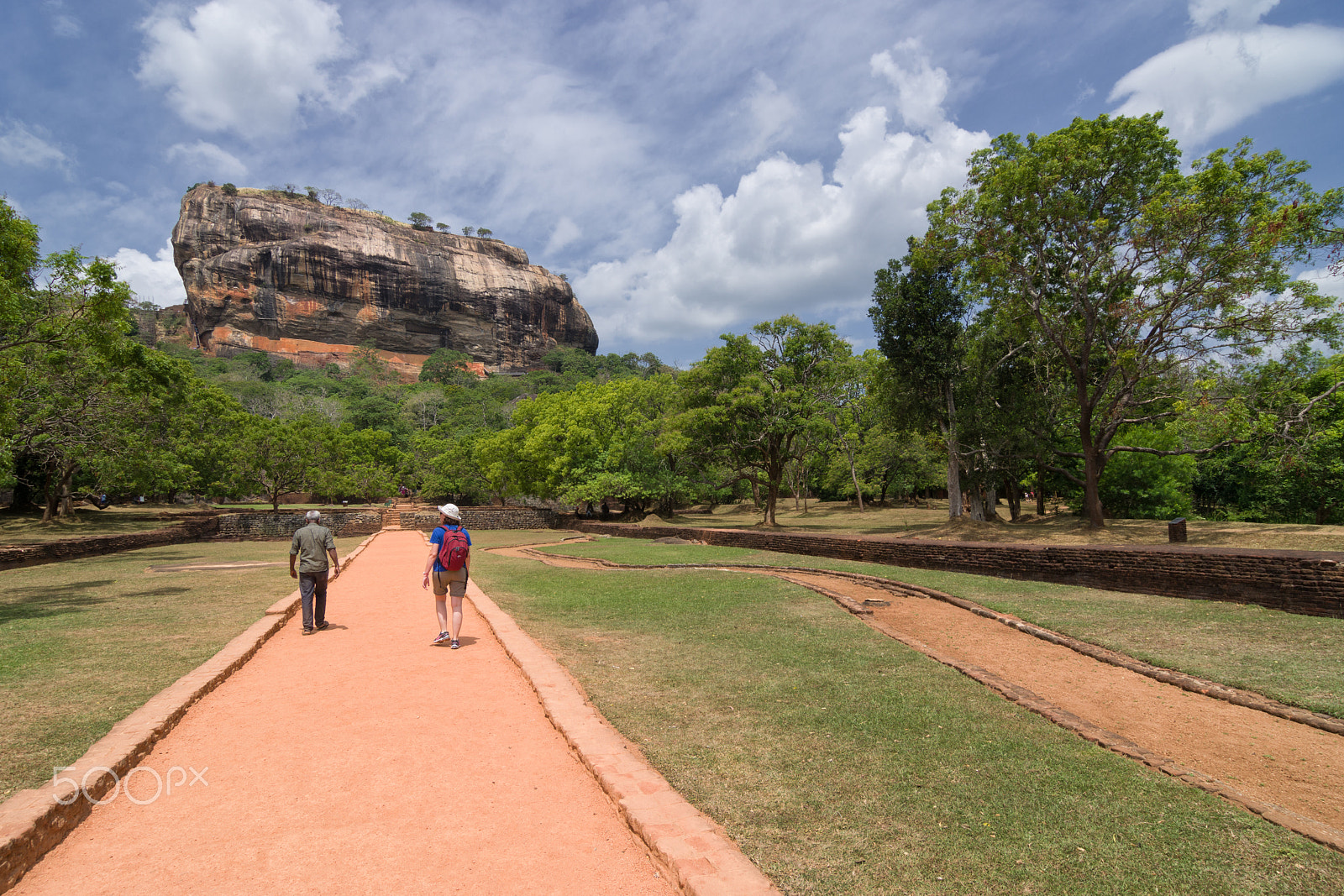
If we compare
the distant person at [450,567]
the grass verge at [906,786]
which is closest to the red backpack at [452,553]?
the distant person at [450,567]

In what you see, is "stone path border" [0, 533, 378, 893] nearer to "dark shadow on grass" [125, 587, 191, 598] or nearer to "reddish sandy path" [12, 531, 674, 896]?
"reddish sandy path" [12, 531, 674, 896]

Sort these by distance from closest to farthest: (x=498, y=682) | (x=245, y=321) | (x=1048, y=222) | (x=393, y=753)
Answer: (x=393, y=753)
(x=498, y=682)
(x=1048, y=222)
(x=245, y=321)

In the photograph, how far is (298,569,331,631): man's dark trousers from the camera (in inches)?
306

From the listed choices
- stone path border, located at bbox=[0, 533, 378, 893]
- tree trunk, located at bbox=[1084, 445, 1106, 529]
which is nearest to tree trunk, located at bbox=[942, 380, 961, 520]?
tree trunk, located at bbox=[1084, 445, 1106, 529]

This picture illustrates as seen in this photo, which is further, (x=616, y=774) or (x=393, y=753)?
(x=393, y=753)

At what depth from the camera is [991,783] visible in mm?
3590

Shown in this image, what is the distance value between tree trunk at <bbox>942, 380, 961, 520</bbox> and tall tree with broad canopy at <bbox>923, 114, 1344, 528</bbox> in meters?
3.29

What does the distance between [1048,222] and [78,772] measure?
2271 cm

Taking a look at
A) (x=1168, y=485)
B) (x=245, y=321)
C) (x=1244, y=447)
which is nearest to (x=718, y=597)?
(x=1244, y=447)

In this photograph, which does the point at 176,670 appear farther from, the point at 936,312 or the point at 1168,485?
the point at 1168,485

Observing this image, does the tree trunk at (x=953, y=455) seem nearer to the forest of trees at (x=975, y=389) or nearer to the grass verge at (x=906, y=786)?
the forest of trees at (x=975, y=389)

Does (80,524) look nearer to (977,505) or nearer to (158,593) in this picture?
(158,593)

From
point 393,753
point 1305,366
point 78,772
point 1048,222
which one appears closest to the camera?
point 78,772

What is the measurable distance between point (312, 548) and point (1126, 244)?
21060 mm
